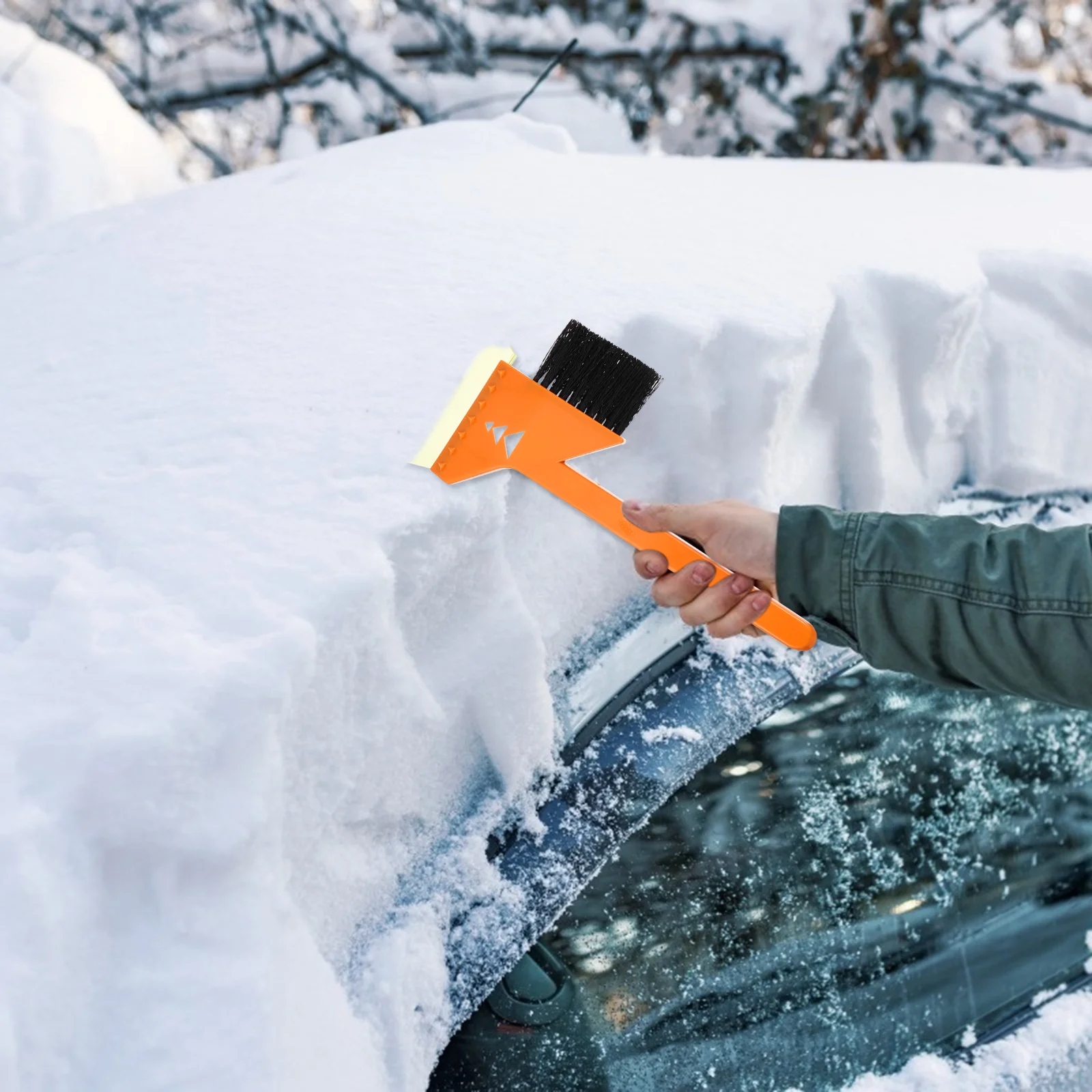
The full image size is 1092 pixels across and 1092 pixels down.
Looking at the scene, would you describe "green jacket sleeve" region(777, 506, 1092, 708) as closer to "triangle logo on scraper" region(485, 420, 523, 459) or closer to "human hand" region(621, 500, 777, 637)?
"human hand" region(621, 500, 777, 637)

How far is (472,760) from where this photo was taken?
3.22ft

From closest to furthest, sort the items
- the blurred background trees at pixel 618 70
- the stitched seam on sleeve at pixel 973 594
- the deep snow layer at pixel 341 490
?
the deep snow layer at pixel 341 490
the stitched seam on sleeve at pixel 973 594
the blurred background trees at pixel 618 70

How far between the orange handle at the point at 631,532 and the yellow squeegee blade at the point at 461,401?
84 millimetres

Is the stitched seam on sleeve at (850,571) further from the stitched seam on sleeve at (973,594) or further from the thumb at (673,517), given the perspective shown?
the thumb at (673,517)

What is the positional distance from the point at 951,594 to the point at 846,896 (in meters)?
0.37

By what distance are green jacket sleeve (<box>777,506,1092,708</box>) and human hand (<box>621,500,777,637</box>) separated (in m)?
0.03

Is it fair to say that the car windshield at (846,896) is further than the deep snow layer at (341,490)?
Yes

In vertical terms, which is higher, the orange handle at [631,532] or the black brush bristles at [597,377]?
the black brush bristles at [597,377]

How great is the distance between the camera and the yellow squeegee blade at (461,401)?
1.00m

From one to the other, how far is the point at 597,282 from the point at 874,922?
32.4 inches

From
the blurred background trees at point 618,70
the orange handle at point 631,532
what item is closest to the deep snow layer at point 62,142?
the blurred background trees at point 618,70

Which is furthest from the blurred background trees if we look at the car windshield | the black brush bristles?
the car windshield

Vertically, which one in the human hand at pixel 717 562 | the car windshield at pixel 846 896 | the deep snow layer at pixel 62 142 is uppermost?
the deep snow layer at pixel 62 142

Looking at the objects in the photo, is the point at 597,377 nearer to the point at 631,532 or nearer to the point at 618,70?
the point at 631,532
